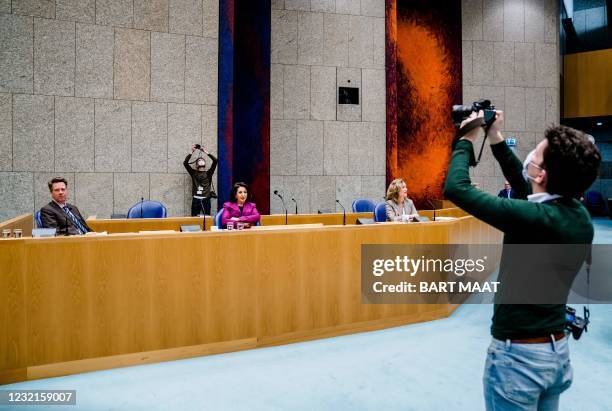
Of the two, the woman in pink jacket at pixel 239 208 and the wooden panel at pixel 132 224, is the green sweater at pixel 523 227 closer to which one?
the woman in pink jacket at pixel 239 208

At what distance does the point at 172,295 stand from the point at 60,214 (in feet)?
5.62

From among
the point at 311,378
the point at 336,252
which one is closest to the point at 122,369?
the point at 311,378

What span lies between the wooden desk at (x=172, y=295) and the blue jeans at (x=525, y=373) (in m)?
2.47

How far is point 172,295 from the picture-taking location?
3.28 m

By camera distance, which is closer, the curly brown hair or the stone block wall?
the curly brown hair

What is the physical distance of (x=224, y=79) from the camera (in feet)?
26.6

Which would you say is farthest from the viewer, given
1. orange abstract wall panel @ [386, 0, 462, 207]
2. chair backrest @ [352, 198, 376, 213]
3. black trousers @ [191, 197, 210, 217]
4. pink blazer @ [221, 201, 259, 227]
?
orange abstract wall panel @ [386, 0, 462, 207]

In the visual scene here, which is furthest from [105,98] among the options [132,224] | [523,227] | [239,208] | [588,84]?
[588,84]

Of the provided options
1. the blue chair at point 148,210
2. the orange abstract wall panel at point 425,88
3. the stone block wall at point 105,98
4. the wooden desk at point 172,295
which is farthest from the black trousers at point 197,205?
the orange abstract wall panel at point 425,88

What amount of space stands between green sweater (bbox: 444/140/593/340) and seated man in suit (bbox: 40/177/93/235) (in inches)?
153

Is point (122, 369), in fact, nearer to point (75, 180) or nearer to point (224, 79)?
point (75, 180)

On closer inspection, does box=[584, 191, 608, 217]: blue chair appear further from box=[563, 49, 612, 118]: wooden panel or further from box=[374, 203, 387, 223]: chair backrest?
box=[374, 203, 387, 223]: chair backrest

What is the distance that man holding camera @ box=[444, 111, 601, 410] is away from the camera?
113 centimetres

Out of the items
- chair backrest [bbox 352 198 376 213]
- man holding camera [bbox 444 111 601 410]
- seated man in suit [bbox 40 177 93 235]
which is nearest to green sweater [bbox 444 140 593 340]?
man holding camera [bbox 444 111 601 410]
